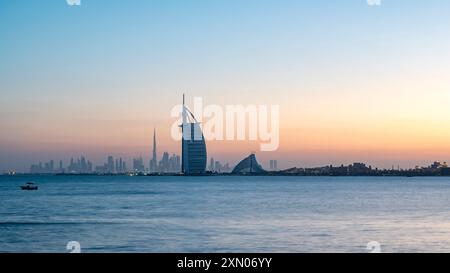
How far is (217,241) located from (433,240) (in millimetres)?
7940

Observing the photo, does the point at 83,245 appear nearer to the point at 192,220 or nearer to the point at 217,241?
the point at 217,241

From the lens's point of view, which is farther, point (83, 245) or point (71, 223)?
point (71, 223)

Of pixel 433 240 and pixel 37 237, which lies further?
pixel 37 237

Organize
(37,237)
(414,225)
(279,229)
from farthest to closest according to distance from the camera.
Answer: (414,225)
(279,229)
(37,237)

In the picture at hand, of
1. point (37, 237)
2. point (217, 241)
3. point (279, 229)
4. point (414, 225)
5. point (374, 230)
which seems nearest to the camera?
point (217, 241)

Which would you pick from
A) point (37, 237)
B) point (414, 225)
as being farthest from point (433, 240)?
point (37, 237)
